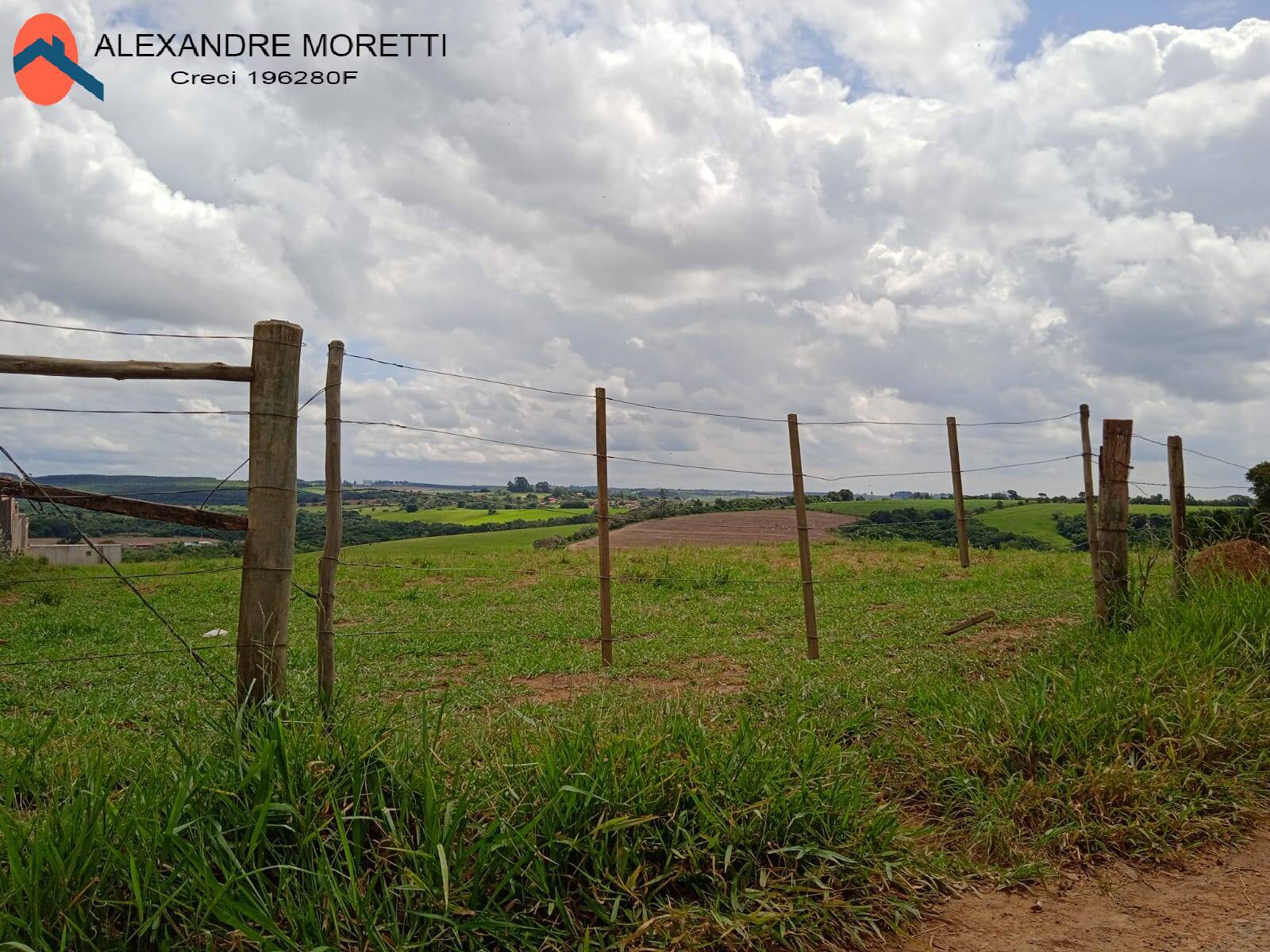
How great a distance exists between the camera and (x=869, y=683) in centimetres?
614

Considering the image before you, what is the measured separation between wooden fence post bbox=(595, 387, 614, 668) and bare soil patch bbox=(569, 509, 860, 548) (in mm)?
10453

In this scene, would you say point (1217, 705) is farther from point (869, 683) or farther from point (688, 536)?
point (688, 536)

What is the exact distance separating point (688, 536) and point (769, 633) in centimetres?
1037

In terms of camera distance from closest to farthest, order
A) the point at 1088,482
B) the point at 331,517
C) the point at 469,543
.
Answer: the point at 331,517 < the point at 1088,482 < the point at 469,543

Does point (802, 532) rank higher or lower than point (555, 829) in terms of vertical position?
higher

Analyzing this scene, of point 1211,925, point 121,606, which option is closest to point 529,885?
point 1211,925

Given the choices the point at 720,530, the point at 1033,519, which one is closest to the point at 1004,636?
the point at 720,530

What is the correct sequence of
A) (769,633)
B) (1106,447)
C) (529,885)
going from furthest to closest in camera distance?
(769,633), (1106,447), (529,885)

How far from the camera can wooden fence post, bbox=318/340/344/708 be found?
462 centimetres

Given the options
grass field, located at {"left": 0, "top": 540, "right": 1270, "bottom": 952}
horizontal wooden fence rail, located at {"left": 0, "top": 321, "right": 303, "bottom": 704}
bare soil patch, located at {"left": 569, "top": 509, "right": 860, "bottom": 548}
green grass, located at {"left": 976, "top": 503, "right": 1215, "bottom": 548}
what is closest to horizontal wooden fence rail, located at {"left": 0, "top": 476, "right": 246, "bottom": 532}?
horizontal wooden fence rail, located at {"left": 0, "top": 321, "right": 303, "bottom": 704}

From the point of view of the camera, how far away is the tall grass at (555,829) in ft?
8.87

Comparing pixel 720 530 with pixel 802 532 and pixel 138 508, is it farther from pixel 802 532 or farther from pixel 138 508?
pixel 138 508

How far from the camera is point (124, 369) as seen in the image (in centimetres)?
373

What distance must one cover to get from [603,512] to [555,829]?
4503 millimetres
